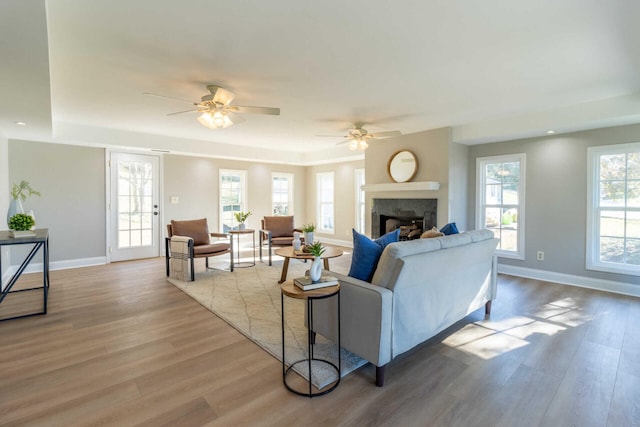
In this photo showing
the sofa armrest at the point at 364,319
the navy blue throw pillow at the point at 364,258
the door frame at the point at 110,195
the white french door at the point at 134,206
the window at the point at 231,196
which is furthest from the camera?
the window at the point at 231,196

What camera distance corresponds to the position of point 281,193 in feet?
27.3

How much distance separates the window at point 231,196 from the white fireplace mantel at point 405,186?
3100 mm

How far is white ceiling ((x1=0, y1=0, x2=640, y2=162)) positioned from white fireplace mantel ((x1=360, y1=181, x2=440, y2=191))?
102cm

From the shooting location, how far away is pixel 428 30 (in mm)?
2266

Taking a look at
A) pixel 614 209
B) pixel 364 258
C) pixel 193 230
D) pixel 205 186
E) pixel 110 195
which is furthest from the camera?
pixel 205 186

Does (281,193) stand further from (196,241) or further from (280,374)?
(280,374)

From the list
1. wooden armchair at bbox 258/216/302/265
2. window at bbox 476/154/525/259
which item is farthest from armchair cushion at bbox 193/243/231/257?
window at bbox 476/154/525/259

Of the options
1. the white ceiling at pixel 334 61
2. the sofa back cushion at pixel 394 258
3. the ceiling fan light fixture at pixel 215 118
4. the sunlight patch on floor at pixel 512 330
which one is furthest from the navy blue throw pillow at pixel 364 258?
the ceiling fan light fixture at pixel 215 118

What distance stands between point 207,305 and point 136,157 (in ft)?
13.2

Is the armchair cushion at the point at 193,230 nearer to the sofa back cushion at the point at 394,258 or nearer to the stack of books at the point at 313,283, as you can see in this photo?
the stack of books at the point at 313,283

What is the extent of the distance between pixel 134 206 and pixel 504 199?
6.68 m

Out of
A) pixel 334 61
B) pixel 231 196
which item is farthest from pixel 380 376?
pixel 231 196

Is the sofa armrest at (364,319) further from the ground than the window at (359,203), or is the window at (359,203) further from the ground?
the window at (359,203)

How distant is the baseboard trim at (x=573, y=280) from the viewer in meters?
4.04
